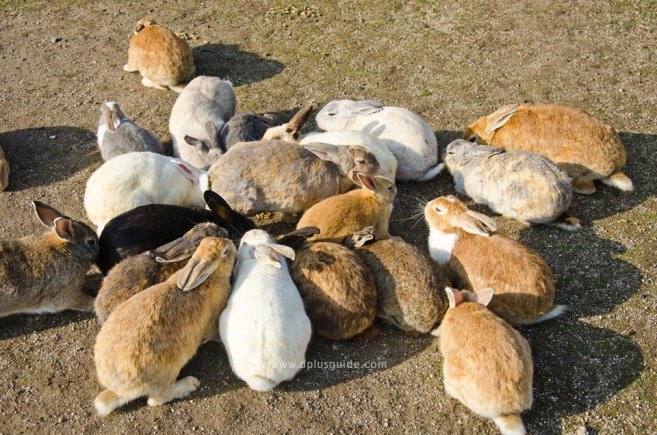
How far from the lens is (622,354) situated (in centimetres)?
411

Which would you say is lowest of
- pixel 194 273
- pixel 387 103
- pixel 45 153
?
pixel 45 153

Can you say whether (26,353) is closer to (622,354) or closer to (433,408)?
(433,408)

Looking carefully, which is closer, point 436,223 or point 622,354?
point 622,354

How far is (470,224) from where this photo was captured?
177 inches

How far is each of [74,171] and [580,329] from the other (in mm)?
4620

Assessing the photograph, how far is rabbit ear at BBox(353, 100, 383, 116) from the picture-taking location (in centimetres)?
601

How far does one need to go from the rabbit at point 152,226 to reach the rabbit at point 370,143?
122 centimetres

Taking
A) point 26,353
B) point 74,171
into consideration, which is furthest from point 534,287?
point 74,171

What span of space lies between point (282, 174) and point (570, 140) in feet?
8.45

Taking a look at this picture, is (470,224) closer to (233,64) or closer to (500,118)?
(500,118)

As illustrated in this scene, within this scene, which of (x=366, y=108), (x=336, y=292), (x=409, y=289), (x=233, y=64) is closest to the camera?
(x=336, y=292)

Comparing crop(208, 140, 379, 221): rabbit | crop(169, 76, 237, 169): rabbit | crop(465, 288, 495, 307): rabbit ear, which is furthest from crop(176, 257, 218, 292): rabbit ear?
crop(169, 76, 237, 169): rabbit

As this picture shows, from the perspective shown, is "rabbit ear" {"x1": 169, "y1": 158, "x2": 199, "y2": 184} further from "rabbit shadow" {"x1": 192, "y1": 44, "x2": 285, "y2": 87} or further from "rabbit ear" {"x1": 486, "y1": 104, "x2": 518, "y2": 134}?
"rabbit ear" {"x1": 486, "y1": 104, "x2": 518, "y2": 134}

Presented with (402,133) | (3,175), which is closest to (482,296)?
(402,133)
